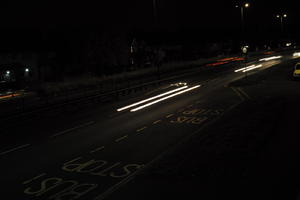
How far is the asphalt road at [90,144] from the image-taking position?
35.0 feet

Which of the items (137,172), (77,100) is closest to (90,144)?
(137,172)

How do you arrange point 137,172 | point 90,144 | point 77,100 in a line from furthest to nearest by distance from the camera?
point 77,100
point 90,144
point 137,172

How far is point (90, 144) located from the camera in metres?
15.4

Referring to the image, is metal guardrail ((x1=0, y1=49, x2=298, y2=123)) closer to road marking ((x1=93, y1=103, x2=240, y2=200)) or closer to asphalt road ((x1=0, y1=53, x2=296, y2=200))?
asphalt road ((x1=0, y1=53, x2=296, y2=200))

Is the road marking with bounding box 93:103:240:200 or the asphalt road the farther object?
the asphalt road

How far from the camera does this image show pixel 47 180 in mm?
11070

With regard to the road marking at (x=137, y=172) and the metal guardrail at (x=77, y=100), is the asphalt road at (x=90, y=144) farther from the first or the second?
the metal guardrail at (x=77, y=100)

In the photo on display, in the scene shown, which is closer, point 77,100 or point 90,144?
point 90,144

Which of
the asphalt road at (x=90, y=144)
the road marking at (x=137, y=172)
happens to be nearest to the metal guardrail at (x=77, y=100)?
the asphalt road at (x=90, y=144)

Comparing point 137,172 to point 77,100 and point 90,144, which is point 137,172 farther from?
point 77,100

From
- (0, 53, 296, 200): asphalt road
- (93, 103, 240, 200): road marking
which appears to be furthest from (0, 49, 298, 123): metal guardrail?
(93, 103, 240, 200): road marking

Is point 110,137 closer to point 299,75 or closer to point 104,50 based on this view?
point 299,75

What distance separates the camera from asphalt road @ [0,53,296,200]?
1067 centimetres

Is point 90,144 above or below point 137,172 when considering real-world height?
above
